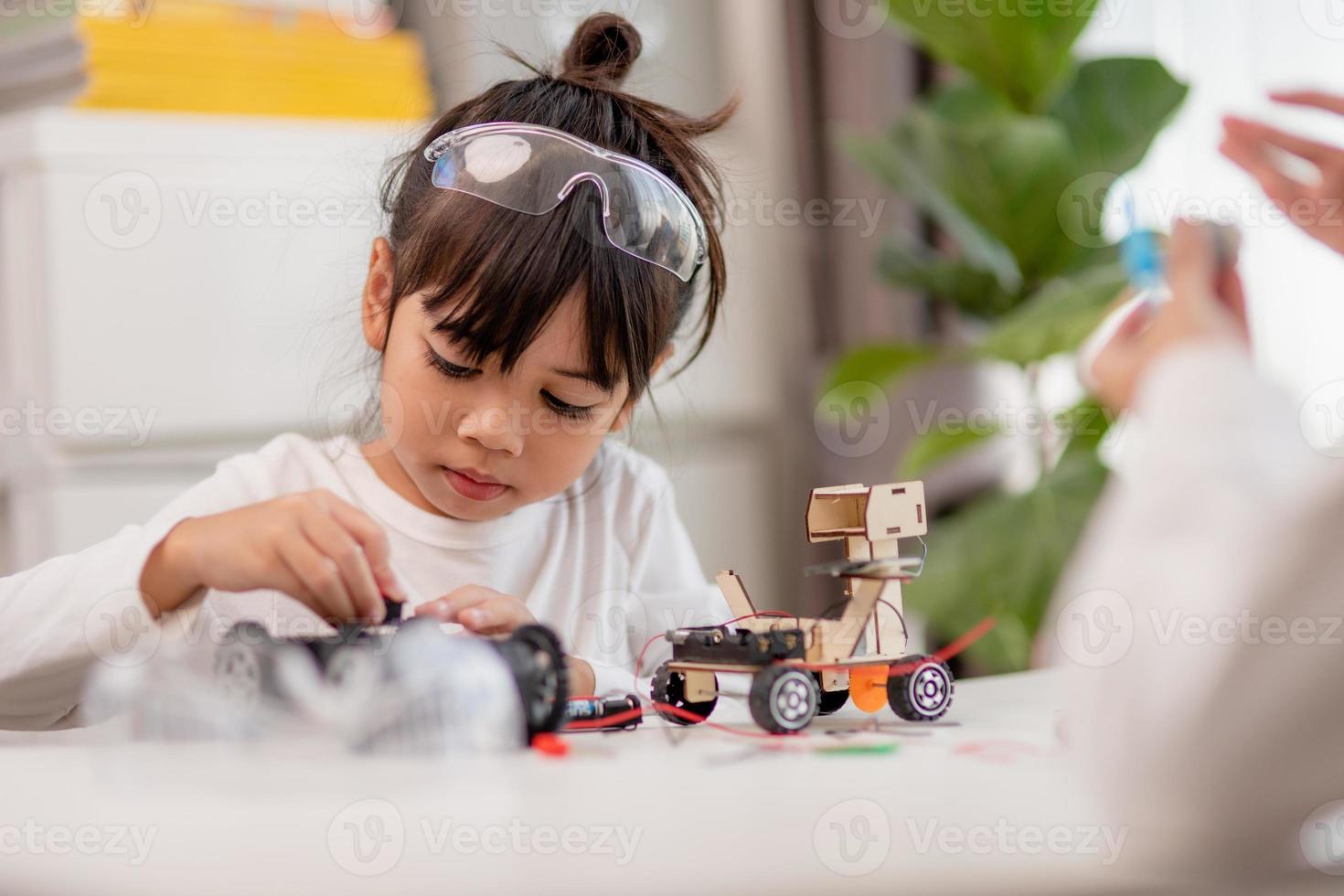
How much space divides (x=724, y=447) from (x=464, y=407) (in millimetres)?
1231

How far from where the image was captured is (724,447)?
2.04m

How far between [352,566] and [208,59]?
115cm

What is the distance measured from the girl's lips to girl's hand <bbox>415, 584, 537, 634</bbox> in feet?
0.62

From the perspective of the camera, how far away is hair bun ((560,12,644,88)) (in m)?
0.99

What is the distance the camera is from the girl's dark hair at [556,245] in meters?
0.81

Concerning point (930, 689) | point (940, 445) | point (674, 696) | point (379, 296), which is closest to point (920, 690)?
point (930, 689)

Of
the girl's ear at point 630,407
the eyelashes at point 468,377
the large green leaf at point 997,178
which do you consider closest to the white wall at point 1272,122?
the large green leaf at point 997,178

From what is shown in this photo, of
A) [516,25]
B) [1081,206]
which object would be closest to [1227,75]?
[1081,206]

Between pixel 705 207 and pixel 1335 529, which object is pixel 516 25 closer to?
pixel 705 207

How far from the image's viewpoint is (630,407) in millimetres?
927

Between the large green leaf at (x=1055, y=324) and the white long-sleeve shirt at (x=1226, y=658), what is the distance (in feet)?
3.37

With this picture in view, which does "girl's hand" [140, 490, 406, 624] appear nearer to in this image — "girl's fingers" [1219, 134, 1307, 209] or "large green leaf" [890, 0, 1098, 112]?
"girl's fingers" [1219, 134, 1307, 209]

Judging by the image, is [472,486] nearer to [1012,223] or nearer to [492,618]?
[492,618]

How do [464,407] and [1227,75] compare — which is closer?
[464,407]
